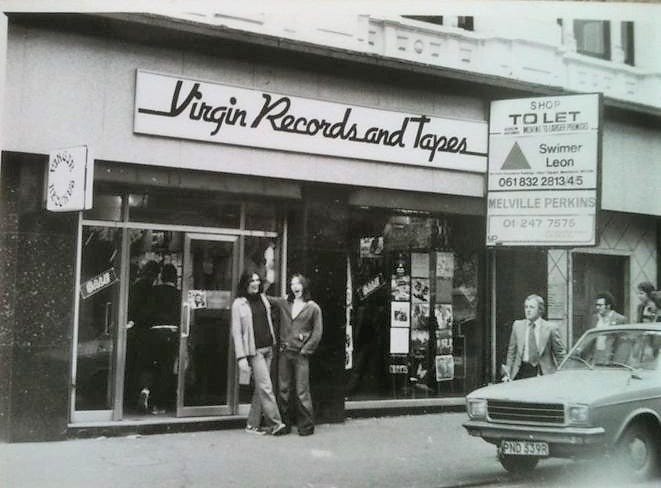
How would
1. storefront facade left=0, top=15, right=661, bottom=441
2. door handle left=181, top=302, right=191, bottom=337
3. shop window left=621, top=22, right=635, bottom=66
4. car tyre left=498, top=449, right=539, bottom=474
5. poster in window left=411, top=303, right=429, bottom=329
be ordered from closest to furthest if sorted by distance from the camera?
car tyre left=498, top=449, right=539, bottom=474, storefront facade left=0, top=15, right=661, bottom=441, door handle left=181, top=302, right=191, bottom=337, poster in window left=411, top=303, right=429, bottom=329, shop window left=621, top=22, right=635, bottom=66

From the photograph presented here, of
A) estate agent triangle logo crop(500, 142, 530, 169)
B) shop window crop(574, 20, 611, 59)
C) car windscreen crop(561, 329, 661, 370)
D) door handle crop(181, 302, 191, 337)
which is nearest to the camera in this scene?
car windscreen crop(561, 329, 661, 370)

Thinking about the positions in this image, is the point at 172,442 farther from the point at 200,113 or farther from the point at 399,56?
the point at 399,56

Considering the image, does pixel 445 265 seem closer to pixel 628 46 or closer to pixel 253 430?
pixel 253 430

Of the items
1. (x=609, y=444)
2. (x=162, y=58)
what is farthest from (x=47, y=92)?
(x=609, y=444)

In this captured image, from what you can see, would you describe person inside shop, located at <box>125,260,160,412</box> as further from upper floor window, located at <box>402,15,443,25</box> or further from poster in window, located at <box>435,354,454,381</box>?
upper floor window, located at <box>402,15,443,25</box>

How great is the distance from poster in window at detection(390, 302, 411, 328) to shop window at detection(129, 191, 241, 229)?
2766 mm

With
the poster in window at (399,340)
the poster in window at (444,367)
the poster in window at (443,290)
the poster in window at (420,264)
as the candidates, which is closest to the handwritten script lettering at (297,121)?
the poster in window at (420,264)

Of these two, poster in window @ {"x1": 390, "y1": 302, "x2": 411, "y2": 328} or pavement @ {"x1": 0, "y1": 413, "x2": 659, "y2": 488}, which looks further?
poster in window @ {"x1": 390, "y1": 302, "x2": 411, "y2": 328}

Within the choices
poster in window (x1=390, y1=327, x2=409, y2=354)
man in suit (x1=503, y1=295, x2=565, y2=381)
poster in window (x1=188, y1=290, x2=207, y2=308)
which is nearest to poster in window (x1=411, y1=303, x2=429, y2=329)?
poster in window (x1=390, y1=327, x2=409, y2=354)

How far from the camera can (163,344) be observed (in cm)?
1038

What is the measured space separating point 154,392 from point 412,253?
14.2 feet

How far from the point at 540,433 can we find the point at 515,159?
4273 mm

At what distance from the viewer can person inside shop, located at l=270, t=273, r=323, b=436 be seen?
10.3 meters

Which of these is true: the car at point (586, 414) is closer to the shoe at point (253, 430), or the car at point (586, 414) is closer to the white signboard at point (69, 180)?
the shoe at point (253, 430)
